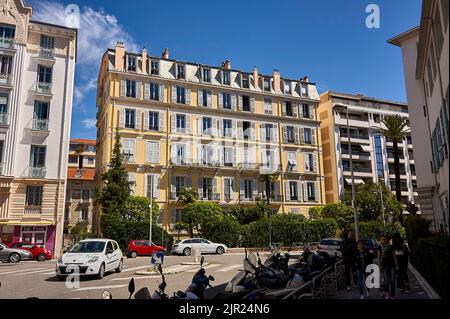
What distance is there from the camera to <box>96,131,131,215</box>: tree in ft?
109

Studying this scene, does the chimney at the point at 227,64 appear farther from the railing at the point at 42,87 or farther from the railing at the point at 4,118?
the railing at the point at 4,118

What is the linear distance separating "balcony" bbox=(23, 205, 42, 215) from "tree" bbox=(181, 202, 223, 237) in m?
12.3

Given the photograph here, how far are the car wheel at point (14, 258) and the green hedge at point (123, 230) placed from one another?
25.9ft

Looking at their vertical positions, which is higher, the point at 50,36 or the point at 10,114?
the point at 50,36

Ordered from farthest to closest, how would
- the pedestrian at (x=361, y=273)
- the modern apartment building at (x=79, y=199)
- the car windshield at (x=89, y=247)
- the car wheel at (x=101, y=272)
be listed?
1. the modern apartment building at (x=79, y=199)
2. the car windshield at (x=89, y=247)
3. the car wheel at (x=101, y=272)
4. the pedestrian at (x=361, y=273)

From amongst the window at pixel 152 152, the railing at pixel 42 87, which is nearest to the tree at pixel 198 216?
the window at pixel 152 152

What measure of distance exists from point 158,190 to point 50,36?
17403mm

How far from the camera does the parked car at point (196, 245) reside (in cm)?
2986

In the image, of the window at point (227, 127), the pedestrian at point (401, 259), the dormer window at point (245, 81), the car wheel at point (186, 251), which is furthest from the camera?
the dormer window at point (245, 81)

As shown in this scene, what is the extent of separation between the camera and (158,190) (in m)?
39.0

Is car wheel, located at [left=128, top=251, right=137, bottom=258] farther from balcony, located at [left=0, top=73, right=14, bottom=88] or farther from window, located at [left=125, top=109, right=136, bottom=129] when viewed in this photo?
balcony, located at [left=0, top=73, right=14, bottom=88]

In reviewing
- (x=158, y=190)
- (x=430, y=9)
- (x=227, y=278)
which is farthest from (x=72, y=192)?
(x=430, y=9)
